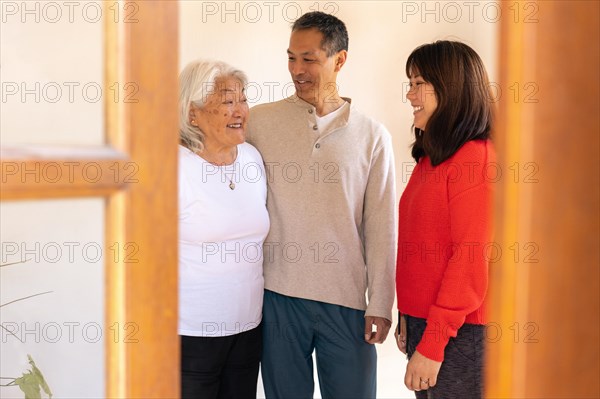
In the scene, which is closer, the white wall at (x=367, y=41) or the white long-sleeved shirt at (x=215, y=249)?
the white long-sleeved shirt at (x=215, y=249)

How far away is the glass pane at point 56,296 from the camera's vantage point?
73cm

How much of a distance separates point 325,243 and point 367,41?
1.34 metres

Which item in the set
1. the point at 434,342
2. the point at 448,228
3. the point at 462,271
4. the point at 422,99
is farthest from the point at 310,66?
the point at 434,342

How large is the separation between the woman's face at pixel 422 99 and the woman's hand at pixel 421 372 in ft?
1.96

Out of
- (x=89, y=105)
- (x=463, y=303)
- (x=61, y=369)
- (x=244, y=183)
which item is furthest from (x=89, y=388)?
(x=244, y=183)

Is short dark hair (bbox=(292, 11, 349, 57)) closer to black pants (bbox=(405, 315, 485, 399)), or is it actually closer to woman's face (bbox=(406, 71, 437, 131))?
woman's face (bbox=(406, 71, 437, 131))

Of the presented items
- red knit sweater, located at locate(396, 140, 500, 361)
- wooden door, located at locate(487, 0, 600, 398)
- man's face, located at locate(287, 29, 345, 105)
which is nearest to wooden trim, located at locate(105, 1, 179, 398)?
wooden door, located at locate(487, 0, 600, 398)

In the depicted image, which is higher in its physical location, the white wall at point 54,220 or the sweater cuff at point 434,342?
the white wall at point 54,220

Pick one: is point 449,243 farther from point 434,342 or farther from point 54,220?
point 54,220

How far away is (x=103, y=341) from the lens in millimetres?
756

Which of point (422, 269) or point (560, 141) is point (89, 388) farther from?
point (422, 269)

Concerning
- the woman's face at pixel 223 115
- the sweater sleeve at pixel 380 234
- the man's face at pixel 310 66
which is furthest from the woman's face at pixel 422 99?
the woman's face at pixel 223 115

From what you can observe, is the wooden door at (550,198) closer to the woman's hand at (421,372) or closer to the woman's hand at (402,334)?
the woman's hand at (421,372)

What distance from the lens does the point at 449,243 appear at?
1.85 metres
